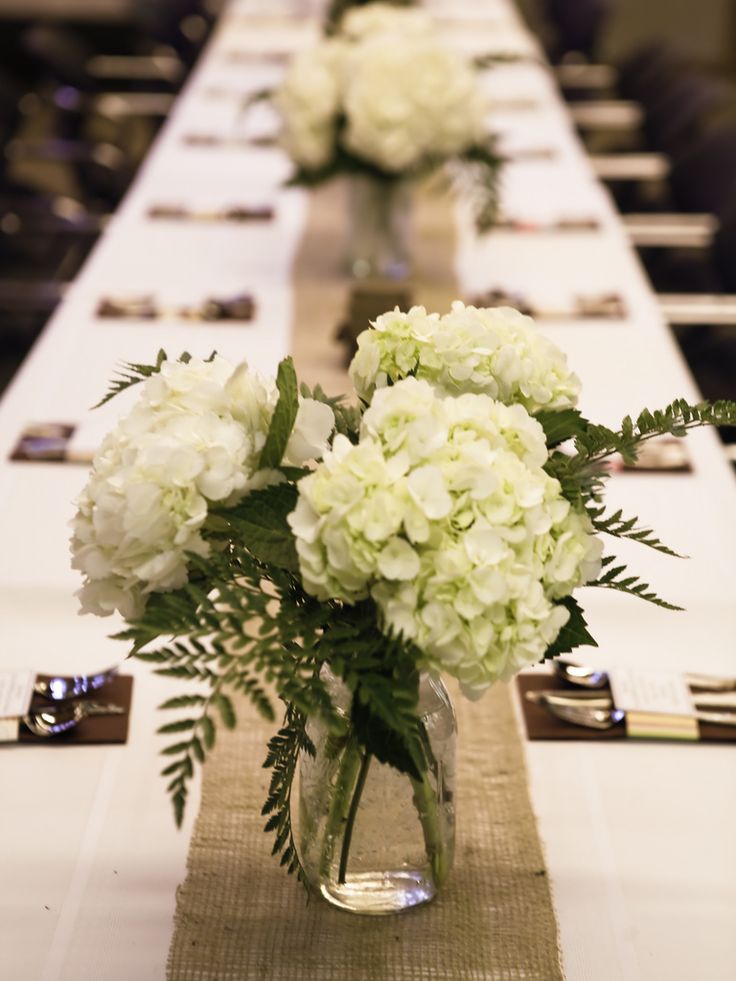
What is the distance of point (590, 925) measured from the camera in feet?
4.13

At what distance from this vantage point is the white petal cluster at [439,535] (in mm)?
913

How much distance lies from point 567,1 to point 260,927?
19.8 feet

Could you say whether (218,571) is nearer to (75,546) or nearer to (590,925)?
(75,546)

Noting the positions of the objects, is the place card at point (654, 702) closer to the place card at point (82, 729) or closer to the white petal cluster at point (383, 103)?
the place card at point (82, 729)

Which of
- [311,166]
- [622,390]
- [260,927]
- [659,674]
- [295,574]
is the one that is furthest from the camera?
[311,166]

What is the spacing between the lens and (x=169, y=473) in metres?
0.95

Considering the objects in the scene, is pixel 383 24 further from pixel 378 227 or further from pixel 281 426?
pixel 281 426

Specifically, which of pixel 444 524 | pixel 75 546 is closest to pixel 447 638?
pixel 444 524

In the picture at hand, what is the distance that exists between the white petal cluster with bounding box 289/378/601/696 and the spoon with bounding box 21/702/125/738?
0.62 meters

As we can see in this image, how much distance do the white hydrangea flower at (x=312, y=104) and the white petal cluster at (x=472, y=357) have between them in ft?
5.13

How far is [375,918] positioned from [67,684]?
49 centimetres

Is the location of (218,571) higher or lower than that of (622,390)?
lower

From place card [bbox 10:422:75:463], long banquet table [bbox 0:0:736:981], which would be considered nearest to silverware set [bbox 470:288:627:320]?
long banquet table [bbox 0:0:736:981]

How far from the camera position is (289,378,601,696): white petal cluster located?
0.91 m
